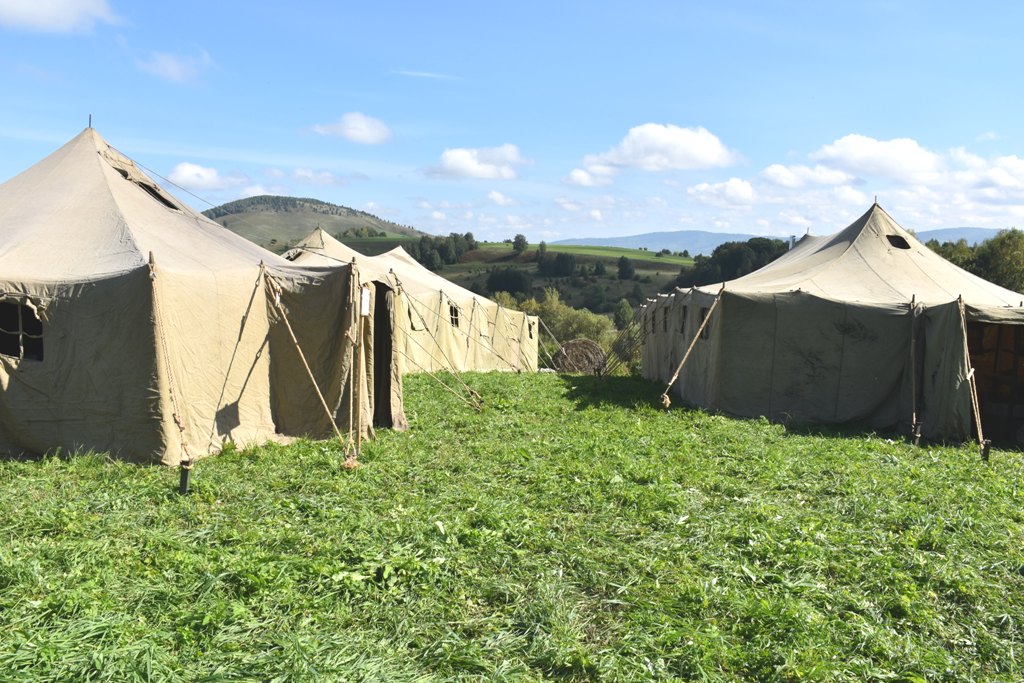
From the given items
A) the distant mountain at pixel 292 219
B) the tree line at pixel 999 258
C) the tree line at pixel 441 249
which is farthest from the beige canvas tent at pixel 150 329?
the distant mountain at pixel 292 219

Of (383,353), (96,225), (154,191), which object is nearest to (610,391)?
(383,353)

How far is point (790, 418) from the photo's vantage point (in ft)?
43.5

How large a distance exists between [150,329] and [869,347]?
11.6 metres

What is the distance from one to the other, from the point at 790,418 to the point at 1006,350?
4.75 meters

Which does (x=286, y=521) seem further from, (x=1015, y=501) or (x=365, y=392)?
(x=1015, y=501)

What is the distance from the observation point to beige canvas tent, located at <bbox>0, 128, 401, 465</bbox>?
351 inches

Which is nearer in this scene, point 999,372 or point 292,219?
point 999,372

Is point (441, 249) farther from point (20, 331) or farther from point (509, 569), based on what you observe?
point (509, 569)

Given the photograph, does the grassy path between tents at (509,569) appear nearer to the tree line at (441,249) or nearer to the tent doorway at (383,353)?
the tent doorway at (383,353)

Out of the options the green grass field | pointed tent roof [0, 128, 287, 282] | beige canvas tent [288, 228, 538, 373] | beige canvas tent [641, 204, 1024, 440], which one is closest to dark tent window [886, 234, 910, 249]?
beige canvas tent [641, 204, 1024, 440]

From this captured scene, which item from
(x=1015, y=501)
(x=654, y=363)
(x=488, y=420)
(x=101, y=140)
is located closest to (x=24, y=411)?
(x=101, y=140)

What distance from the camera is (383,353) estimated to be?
12.1m

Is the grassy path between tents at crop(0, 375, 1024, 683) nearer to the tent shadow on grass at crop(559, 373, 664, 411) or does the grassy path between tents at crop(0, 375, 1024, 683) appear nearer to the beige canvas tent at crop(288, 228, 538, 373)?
the tent shadow on grass at crop(559, 373, 664, 411)

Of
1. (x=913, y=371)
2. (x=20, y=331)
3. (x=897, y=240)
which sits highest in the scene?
(x=897, y=240)
